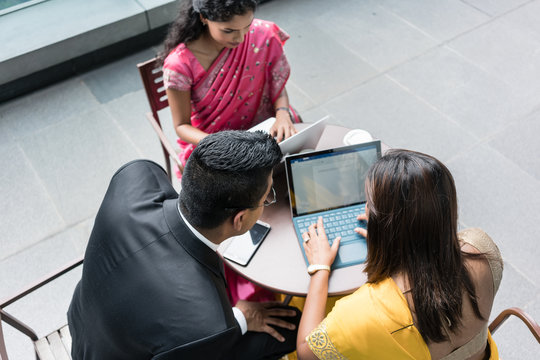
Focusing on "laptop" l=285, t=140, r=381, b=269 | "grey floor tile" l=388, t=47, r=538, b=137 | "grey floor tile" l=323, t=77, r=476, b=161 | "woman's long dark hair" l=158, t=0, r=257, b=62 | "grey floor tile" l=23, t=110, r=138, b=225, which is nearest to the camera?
"laptop" l=285, t=140, r=381, b=269

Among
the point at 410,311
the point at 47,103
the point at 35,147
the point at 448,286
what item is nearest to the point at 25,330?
the point at 410,311

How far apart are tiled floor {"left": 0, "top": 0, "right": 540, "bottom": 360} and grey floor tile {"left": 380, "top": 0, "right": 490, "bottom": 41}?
0.01 m

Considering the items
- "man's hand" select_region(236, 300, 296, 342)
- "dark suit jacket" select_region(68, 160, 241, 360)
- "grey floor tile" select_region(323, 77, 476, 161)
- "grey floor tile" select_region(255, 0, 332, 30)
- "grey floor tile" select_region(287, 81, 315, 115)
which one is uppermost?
"dark suit jacket" select_region(68, 160, 241, 360)

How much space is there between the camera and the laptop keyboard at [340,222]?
5.27 feet

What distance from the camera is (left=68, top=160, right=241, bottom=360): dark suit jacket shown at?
3.80 feet

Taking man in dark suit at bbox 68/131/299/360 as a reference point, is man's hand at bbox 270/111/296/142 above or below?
below

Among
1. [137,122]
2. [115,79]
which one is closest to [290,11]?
[115,79]

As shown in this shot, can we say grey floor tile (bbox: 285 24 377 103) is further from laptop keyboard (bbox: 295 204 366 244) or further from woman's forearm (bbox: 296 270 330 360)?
woman's forearm (bbox: 296 270 330 360)

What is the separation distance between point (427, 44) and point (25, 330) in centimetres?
307

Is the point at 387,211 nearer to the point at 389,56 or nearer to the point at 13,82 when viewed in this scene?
the point at 389,56

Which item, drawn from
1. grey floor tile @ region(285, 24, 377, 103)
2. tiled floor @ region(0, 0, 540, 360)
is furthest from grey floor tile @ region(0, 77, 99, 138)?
grey floor tile @ region(285, 24, 377, 103)

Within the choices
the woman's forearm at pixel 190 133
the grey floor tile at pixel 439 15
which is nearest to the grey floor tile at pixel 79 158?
the woman's forearm at pixel 190 133

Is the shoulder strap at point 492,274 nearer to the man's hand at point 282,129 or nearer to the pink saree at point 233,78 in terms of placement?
the man's hand at point 282,129

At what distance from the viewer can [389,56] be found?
11.0 ft
